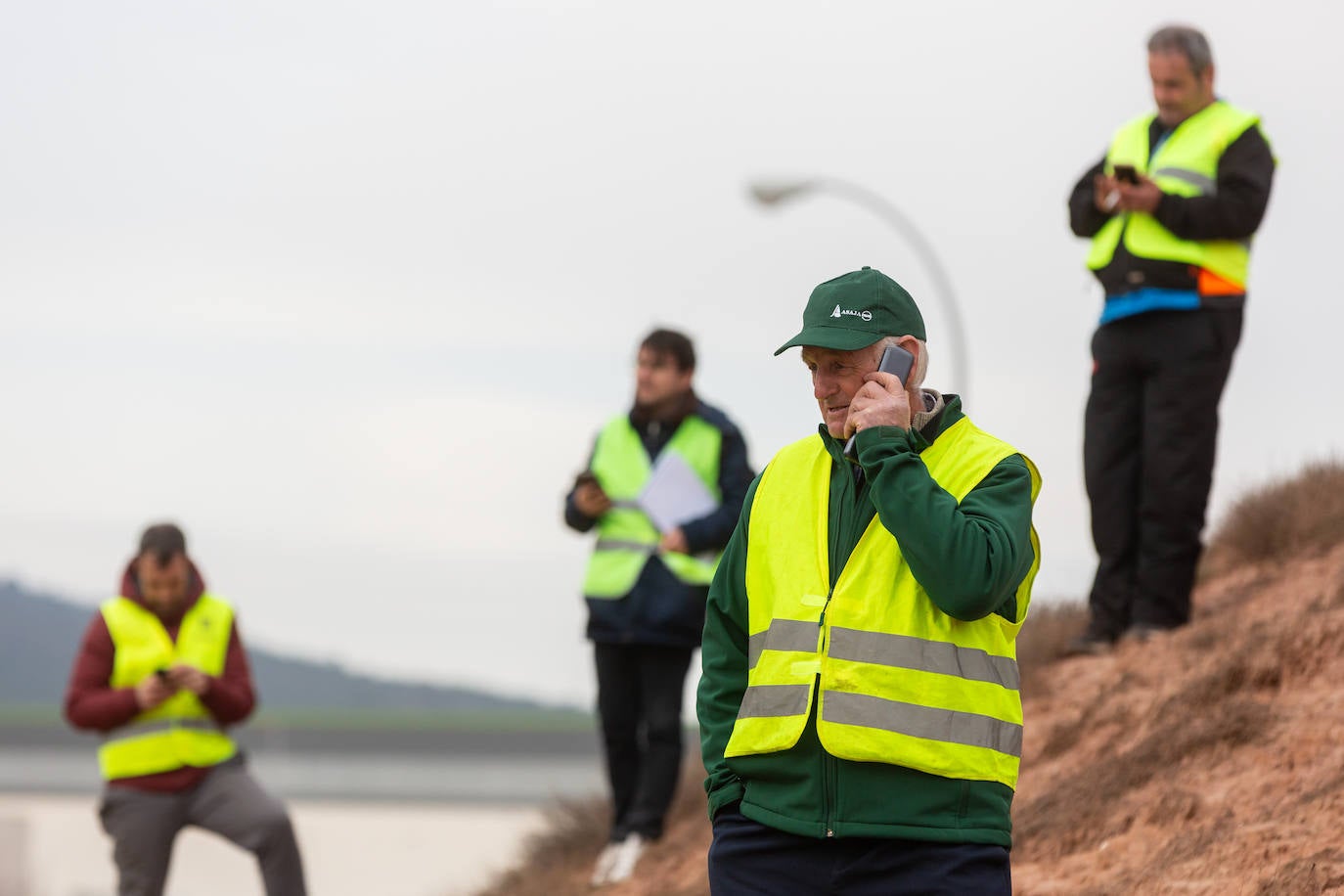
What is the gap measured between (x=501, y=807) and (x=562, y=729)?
9.89 metres

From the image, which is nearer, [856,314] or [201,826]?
[856,314]

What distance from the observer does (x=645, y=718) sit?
8.52 meters

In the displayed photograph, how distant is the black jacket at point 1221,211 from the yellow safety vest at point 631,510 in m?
2.01

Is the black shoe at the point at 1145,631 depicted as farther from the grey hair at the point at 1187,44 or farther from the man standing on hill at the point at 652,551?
the grey hair at the point at 1187,44

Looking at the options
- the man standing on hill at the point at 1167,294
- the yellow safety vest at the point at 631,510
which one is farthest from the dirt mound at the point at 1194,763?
the yellow safety vest at the point at 631,510

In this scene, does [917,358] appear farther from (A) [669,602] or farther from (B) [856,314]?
(A) [669,602]

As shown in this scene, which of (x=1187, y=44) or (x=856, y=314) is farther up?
(x=1187, y=44)

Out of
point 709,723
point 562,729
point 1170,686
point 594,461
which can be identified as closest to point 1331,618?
point 1170,686

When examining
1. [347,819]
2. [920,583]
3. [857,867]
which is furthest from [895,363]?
[347,819]

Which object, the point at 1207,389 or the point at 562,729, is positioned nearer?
the point at 1207,389

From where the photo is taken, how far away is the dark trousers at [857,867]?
3.85m

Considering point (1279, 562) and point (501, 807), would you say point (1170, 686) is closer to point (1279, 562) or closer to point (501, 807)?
point (1279, 562)

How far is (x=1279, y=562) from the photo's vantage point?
999cm

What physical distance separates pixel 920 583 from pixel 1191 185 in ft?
16.4
